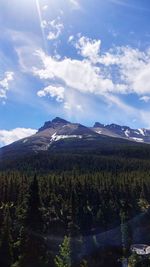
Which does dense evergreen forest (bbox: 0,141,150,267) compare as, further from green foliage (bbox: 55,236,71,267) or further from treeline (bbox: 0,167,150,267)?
green foliage (bbox: 55,236,71,267)

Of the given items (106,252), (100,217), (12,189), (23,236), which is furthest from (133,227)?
(23,236)

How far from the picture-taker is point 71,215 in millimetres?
125812

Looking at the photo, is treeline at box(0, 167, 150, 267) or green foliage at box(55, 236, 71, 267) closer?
treeline at box(0, 167, 150, 267)

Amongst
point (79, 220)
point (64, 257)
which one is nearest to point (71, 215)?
point (79, 220)

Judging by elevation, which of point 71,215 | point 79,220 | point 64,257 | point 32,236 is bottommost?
point 79,220

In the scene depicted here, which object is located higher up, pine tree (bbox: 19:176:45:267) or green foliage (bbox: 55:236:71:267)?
pine tree (bbox: 19:176:45:267)

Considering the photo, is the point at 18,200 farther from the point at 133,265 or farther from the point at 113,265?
the point at 133,265

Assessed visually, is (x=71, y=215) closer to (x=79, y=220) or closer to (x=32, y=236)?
(x=79, y=220)

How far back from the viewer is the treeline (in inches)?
1882

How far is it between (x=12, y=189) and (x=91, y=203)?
3125 centimetres

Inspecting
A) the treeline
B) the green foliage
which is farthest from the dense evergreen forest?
the green foliage

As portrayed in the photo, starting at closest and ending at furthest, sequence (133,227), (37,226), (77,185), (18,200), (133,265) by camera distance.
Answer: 1. (37,226)
2. (133,265)
3. (133,227)
4. (18,200)
5. (77,185)

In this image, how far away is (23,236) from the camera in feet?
163

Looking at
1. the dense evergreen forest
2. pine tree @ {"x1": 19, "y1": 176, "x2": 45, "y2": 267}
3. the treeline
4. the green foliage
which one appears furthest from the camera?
the green foliage
